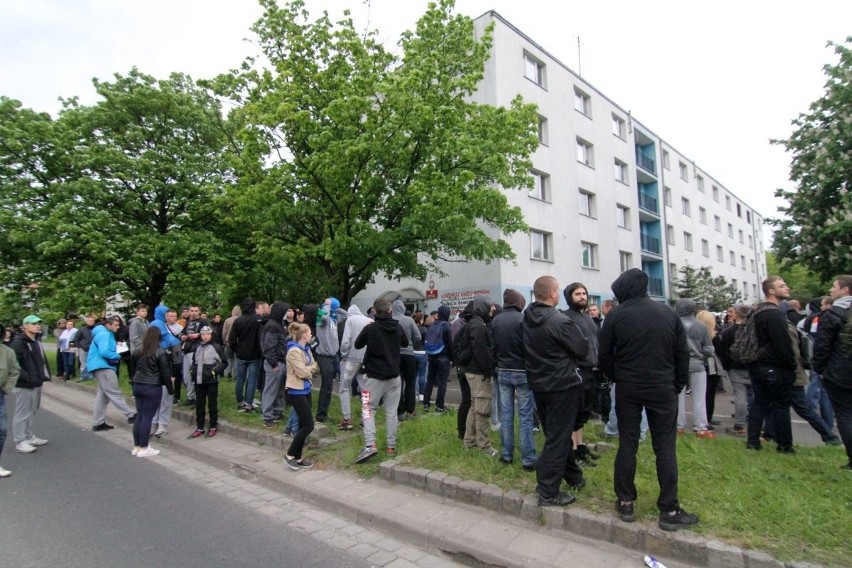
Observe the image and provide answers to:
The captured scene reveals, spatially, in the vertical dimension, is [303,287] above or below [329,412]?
above

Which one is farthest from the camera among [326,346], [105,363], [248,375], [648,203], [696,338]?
[648,203]

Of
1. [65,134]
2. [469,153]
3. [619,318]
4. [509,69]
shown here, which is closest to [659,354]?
[619,318]

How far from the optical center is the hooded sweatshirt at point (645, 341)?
3.83m

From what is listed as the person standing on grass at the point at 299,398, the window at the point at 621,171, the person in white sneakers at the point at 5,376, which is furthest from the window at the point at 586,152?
the person in white sneakers at the point at 5,376

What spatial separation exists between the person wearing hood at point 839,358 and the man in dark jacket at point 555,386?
2.68m

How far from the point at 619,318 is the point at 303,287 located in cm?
1387

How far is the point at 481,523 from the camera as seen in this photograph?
4.18 m

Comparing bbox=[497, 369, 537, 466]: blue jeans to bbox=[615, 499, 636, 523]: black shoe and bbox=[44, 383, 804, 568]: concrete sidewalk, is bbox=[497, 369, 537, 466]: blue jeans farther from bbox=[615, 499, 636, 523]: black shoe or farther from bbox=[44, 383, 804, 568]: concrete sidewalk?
bbox=[615, 499, 636, 523]: black shoe

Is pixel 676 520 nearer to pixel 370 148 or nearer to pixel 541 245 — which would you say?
pixel 370 148

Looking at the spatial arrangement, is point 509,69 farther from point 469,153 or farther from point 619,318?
point 619,318

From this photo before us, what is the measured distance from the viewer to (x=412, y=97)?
33.4ft

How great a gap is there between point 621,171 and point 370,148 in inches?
859

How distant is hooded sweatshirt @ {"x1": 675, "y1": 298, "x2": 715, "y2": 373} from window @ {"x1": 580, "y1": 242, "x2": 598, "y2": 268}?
55.1 ft

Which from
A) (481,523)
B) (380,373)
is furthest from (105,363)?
(481,523)
